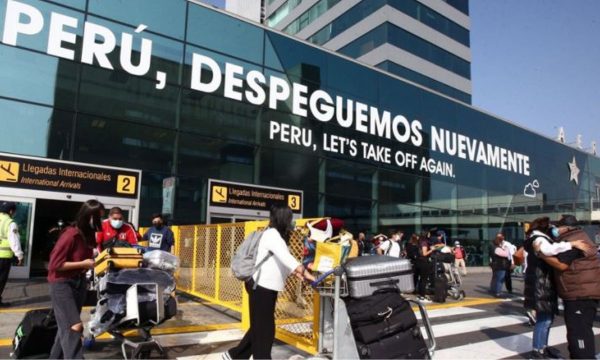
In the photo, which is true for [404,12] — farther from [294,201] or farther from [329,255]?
[329,255]

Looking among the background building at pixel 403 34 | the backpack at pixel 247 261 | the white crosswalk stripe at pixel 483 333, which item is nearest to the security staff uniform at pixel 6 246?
the backpack at pixel 247 261

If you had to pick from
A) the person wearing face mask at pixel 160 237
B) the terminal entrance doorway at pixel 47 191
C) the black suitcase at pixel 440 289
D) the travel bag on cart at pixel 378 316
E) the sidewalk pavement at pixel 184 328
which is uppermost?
the terminal entrance doorway at pixel 47 191

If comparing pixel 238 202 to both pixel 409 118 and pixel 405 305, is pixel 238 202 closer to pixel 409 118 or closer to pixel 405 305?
pixel 409 118

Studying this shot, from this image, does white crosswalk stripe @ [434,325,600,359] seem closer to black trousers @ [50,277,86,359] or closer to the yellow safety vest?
black trousers @ [50,277,86,359]

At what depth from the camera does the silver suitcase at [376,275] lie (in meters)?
3.89

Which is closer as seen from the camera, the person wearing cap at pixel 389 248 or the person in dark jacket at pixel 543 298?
the person in dark jacket at pixel 543 298

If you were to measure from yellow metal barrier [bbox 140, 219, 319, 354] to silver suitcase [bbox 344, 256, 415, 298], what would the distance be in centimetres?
157

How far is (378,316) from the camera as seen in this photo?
374cm

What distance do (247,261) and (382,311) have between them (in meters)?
1.29

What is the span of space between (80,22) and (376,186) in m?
13.6

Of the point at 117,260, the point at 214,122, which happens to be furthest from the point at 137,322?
the point at 214,122

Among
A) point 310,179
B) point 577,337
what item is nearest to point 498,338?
point 577,337

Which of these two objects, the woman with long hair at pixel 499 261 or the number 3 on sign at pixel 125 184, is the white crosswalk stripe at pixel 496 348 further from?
the number 3 on sign at pixel 125 184

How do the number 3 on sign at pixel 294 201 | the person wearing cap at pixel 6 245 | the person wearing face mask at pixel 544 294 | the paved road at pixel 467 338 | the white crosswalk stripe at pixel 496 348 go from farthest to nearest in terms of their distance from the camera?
the number 3 on sign at pixel 294 201, the person wearing cap at pixel 6 245, the white crosswalk stripe at pixel 496 348, the paved road at pixel 467 338, the person wearing face mask at pixel 544 294
